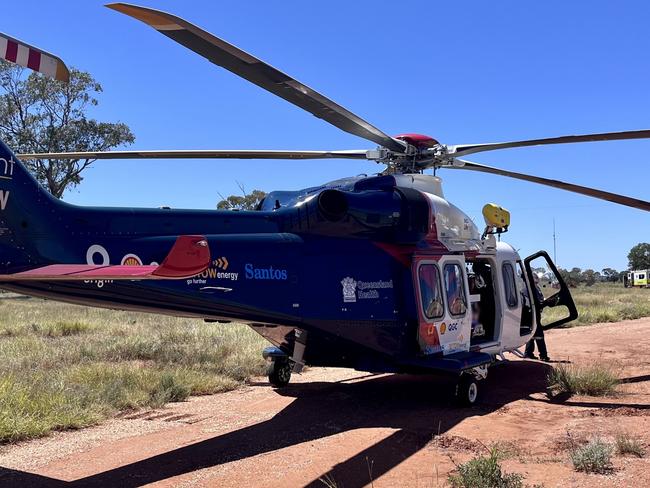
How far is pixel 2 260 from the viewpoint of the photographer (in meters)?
6.30

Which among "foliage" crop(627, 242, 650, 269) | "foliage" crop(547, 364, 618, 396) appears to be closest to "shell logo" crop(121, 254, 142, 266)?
"foliage" crop(547, 364, 618, 396)

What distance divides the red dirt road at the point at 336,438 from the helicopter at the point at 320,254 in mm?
679

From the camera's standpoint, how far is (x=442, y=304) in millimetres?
8859

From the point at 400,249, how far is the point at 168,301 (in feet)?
10.5

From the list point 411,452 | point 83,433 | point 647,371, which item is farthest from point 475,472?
point 647,371

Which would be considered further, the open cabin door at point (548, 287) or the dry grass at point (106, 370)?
the open cabin door at point (548, 287)

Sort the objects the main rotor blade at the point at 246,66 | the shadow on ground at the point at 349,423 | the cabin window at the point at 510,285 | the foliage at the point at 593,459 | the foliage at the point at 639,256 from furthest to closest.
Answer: the foliage at the point at 639,256
the cabin window at the point at 510,285
the shadow on ground at the point at 349,423
the foliage at the point at 593,459
the main rotor blade at the point at 246,66

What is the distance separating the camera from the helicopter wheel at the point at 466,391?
831 centimetres

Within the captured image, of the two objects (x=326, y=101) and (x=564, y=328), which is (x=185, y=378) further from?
(x=564, y=328)

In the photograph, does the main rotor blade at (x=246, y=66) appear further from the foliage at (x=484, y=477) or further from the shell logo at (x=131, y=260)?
the foliage at (x=484, y=477)

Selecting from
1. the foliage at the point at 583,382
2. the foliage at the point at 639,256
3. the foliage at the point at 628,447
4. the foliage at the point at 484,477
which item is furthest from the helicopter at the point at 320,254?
the foliage at the point at 639,256

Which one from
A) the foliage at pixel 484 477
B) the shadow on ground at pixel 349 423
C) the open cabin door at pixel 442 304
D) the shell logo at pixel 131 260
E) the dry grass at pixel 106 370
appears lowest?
the shadow on ground at pixel 349 423

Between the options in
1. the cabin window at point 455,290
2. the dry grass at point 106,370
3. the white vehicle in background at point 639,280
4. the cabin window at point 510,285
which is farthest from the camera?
the white vehicle in background at point 639,280

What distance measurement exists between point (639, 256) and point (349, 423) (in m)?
112
